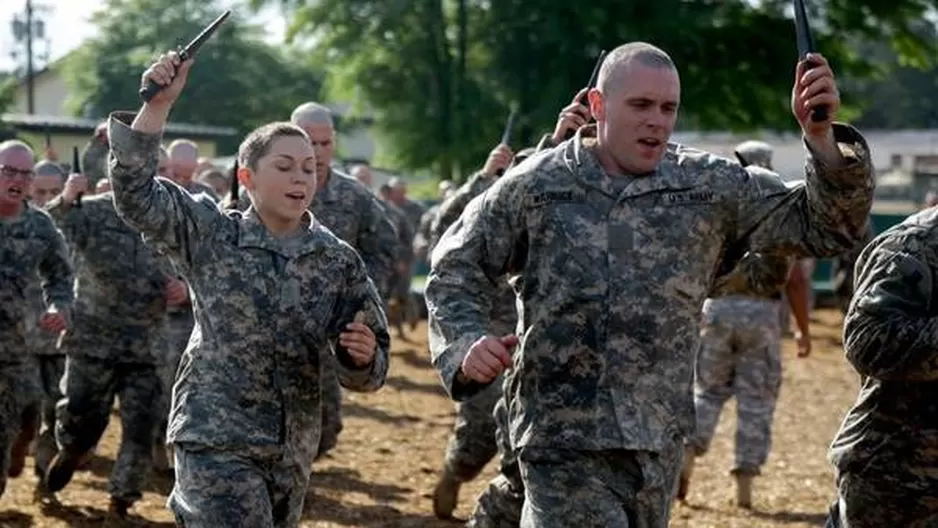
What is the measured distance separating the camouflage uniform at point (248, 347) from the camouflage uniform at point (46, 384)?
3.98 meters

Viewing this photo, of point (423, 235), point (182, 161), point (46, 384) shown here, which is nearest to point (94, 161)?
point (46, 384)

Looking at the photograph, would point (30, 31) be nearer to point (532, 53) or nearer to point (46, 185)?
point (532, 53)

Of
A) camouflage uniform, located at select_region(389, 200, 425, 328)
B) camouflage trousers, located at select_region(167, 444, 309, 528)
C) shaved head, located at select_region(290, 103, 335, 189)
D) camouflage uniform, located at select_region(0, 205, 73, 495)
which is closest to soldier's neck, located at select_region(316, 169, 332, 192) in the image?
shaved head, located at select_region(290, 103, 335, 189)

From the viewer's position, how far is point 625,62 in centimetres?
582

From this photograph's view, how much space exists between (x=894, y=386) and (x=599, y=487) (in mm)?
1101

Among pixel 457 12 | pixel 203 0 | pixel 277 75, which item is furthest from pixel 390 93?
pixel 203 0

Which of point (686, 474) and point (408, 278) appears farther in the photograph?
point (408, 278)

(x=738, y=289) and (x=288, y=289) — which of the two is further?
(x=738, y=289)

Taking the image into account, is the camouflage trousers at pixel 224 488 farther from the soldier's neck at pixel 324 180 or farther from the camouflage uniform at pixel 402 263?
the camouflage uniform at pixel 402 263

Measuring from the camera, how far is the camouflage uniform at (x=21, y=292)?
9.48 meters

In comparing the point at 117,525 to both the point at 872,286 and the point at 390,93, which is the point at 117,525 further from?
the point at 390,93

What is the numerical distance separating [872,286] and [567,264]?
1034 mm

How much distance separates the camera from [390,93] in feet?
149

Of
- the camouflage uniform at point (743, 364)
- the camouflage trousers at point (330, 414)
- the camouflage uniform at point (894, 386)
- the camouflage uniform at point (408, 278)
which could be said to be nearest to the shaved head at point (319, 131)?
the camouflage trousers at point (330, 414)
